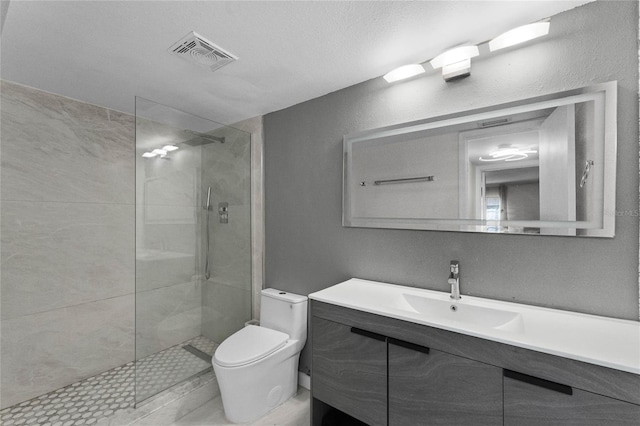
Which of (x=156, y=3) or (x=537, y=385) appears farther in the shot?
(x=156, y=3)

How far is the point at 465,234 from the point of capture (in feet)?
5.17

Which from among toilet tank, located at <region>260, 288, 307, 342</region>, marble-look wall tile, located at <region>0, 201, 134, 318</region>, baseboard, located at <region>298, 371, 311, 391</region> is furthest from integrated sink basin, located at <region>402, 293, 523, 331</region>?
marble-look wall tile, located at <region>0, 201, 134, 318</region>

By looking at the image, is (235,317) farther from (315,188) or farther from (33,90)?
(33,90)

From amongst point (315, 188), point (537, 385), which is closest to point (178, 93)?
point (315, 188)

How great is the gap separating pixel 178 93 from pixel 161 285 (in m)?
1.46

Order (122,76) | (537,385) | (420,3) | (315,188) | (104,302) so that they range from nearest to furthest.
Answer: (537,385) → (420,3) → (122,76) → (315,188) → (104,302)

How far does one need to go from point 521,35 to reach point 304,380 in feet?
8.51

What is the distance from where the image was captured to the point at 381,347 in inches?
54.4

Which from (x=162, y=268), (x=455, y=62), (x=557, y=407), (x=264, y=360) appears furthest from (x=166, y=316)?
(x=455, y=62)

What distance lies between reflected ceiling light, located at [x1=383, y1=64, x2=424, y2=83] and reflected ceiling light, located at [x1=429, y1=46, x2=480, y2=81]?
0.27 ft

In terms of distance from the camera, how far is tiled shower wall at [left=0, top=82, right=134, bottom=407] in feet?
6.49

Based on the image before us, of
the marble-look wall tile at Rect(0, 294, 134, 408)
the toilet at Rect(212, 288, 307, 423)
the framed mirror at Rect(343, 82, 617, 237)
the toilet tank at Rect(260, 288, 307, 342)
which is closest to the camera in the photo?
the framed mirror at Rect(343, 82, 617, 237)

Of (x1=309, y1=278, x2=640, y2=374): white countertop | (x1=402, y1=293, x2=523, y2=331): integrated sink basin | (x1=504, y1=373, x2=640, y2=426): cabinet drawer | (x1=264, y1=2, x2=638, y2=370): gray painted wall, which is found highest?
(x1=264, y1=2, x2=638, y2=370): gray painted wall

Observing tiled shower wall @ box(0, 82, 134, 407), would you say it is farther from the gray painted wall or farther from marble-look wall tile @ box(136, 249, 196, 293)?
the gray painted wall
